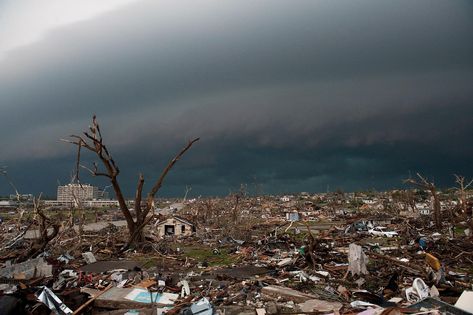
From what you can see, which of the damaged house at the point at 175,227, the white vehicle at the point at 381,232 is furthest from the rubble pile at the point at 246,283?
the damaged house at the point at 175,227

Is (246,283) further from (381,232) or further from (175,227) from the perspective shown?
(175,227)

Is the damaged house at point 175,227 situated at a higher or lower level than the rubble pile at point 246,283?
lower

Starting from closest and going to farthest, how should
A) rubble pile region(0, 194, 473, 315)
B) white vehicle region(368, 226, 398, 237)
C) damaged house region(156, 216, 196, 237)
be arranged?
rubble pile region(0, 194, 473, 315)
white vehicle region(368, 226, 398, 237)
damaged house region(156, 216, 196, 237)

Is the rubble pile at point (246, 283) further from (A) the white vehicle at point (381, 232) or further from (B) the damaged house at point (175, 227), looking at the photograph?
(B) the damaged house at point (175, 227)

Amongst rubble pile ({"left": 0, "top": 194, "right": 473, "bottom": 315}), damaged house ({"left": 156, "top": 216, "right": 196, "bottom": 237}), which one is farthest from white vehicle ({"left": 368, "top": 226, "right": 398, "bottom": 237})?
damaged house ({"left": 156, "top": 216, "right": 196, "bottom": 237})

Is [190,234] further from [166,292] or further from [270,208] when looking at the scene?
[270,208]

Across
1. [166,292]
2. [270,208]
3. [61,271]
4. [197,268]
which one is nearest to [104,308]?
[166,292]

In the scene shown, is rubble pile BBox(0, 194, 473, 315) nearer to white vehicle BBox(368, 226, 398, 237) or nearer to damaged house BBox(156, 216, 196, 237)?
white vehicle BBox(368, 226, 398, 237)

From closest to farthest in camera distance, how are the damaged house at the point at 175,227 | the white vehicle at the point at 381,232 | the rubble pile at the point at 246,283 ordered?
1. the rubble pile at the point at 246,283
2. the white vehicle at the point at 381,232
3. the damaged house at the point at 175,227
